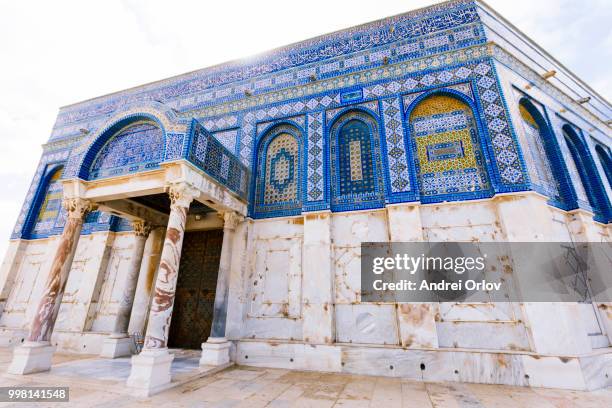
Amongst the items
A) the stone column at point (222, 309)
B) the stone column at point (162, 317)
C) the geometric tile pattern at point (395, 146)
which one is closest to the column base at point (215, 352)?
the stone column at point (222, 309)

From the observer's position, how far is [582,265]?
643 cm

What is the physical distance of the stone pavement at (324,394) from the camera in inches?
162

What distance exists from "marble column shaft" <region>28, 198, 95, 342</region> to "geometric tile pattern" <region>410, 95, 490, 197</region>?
8.12m

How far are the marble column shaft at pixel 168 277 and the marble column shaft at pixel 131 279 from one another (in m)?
3.04

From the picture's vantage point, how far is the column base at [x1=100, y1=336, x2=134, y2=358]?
23.5 ft

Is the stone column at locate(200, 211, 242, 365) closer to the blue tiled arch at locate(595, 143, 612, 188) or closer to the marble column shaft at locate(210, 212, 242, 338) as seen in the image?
the marble column shaft at locate(210, 212, 242, 338)

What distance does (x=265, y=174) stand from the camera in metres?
8.40

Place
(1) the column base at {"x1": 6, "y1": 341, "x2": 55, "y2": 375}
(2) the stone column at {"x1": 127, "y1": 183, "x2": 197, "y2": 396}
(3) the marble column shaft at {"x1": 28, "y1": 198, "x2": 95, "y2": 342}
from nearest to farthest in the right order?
(2) the stone column at {"x1": 127, "y1": 183, "x2": 197, "y2": 396} → (1) the column base at {"x1": 6, "y1": 341, "x2": 55, "y2": 375} → (3) the marble column shaft at {"x1": 28, "y1": 198, "x2": 95, "y2": 342}

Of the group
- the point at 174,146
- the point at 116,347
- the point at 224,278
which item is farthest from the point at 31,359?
the point at 174,146

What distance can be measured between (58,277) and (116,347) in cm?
234

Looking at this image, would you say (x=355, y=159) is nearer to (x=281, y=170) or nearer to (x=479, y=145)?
(x=281, y=170)

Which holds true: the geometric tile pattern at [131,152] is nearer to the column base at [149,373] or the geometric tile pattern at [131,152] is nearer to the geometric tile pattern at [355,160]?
the column base at [149,373]

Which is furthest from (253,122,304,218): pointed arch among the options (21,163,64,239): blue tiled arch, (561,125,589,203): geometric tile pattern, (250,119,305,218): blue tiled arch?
(21,163,64,239): blue tiled arch

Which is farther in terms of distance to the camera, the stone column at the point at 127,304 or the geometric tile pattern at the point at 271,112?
the geometric tile pattern at the point at 271,112
